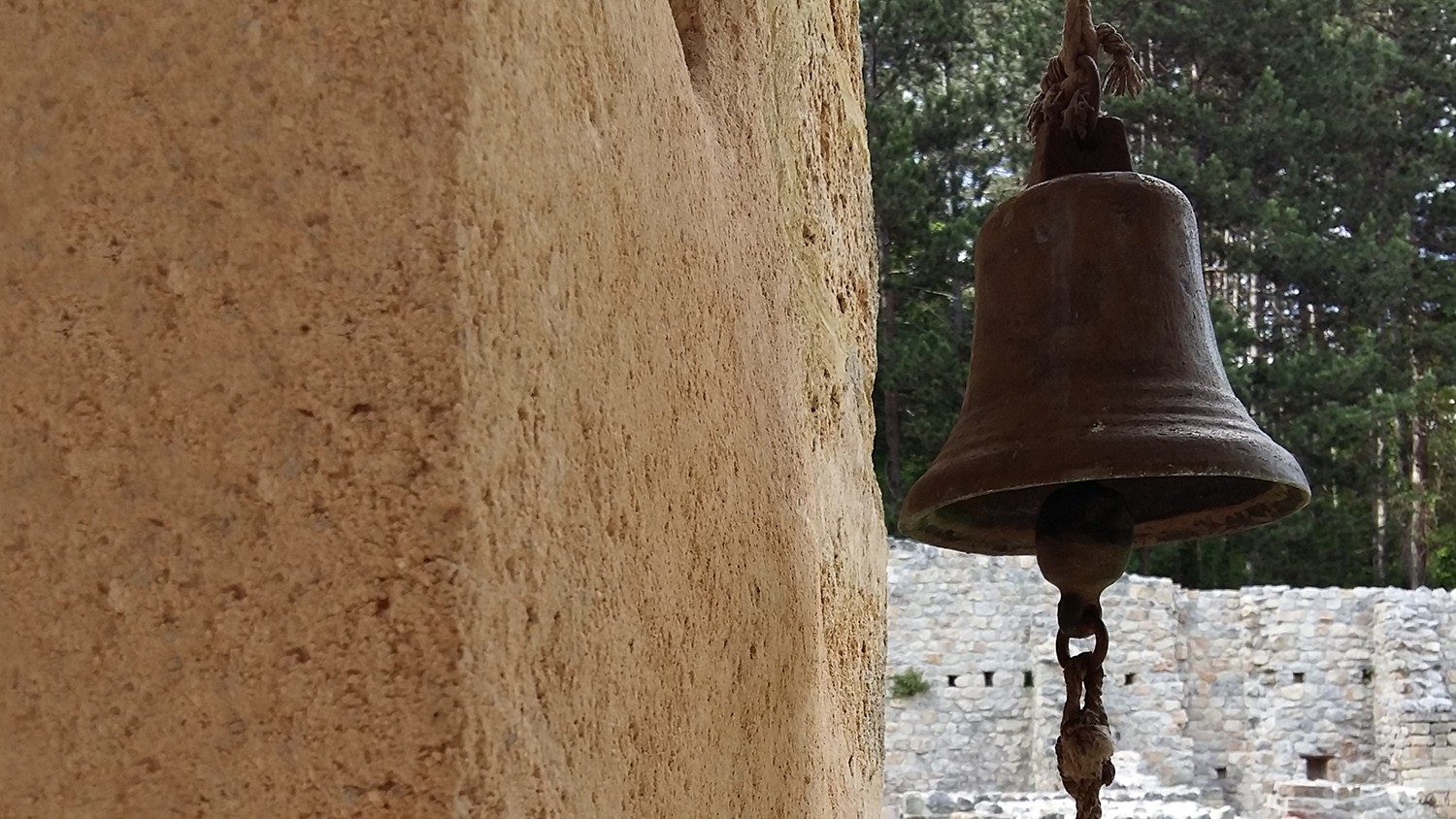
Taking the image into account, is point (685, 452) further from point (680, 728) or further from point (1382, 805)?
point (1382, 805)

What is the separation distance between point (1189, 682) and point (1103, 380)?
10494 millimetres

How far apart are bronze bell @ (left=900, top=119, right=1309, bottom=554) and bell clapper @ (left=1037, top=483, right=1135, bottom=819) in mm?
48

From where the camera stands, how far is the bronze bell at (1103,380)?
1.37m

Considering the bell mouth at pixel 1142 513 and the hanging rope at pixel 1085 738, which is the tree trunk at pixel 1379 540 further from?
the hanging rope at pixel 1085 738

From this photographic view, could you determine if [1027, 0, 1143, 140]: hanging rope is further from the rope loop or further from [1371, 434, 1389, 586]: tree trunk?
[1371, 434, 1389, 586]: tree trunk

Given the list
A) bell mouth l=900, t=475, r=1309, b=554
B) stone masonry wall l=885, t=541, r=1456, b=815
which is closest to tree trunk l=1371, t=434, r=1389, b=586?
stone masonry wall l=885, t=541, r=1456, b=815

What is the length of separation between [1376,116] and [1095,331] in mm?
16815

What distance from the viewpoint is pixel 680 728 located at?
0.76 m

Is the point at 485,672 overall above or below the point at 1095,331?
below

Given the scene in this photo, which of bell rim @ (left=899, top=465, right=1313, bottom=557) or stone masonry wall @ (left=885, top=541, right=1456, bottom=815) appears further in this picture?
stone masonry wall @ (left=885, top=541, right=1456, bottom=815)

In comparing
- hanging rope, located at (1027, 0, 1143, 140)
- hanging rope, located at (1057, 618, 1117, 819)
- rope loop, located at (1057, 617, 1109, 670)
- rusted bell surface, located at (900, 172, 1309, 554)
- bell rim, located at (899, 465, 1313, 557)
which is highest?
hanging rope, located at (1027, 0, 1143, 140)

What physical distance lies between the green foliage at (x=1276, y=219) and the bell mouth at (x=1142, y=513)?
12452 millimetres

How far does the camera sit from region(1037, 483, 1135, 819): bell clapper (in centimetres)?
139

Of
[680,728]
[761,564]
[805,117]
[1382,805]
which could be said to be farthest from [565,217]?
[1382,805]
